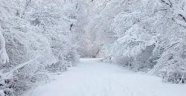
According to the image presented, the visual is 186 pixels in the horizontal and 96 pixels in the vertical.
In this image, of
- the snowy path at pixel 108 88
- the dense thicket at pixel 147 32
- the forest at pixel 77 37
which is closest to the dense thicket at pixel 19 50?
the forest at pixel 77 37

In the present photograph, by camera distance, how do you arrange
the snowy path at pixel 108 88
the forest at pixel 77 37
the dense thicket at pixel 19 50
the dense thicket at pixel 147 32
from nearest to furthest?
1. the dense thicket at pixel 19 50
2. the forest at pixel 77 37
3. the snowy path at pixel 108 88
4. the dense thicket at pixel 147 32

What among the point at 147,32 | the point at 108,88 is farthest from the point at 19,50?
the point at 147,32

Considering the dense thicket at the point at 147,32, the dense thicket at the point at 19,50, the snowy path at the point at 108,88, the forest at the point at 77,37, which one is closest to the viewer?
the dense thicket at the point at 19,50

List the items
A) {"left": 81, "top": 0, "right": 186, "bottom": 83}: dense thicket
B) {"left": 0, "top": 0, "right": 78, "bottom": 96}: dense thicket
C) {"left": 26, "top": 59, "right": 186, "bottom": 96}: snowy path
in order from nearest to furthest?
{"left": 0, "top": 0, "right": 78, "bottom": 96}: dense thicket < {"left": 26, "top": 59, "right": 186, "bottom": 96}: snowy path < {"left": 81, "top": 0, "right": 186, "bottom": 83}: dense thicket

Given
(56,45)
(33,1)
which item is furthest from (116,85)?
(56,45)

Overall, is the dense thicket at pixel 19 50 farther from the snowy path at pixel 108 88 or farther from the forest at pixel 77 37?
the snowy path at pixel 108 88

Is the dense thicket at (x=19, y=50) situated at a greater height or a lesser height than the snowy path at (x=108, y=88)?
greater

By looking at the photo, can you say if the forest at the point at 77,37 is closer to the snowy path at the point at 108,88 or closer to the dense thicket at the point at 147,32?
the dense thicket at the point at 147,32

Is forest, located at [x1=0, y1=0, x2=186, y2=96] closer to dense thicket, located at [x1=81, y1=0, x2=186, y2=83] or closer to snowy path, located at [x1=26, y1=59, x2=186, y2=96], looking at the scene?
dense thicket, located at [x1=81, y1=0, x2=186, y2=83]

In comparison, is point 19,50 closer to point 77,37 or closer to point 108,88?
point 108,88

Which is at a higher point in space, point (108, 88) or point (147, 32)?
point (147, 32)

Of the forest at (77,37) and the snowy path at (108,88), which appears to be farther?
the snowy path at (108,88)

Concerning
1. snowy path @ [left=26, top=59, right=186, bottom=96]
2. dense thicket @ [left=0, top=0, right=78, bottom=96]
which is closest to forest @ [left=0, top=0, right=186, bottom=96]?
dense thicket @ [left=0, top=0, right=78, bottom=96]

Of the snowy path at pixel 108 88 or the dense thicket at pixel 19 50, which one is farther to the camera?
the snowy path at pixel 108 88
